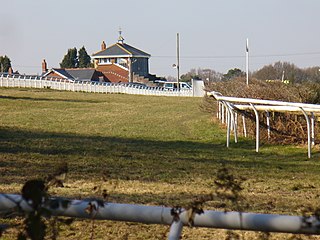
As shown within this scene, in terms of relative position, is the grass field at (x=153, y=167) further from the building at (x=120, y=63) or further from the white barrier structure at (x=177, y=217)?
the building at (x=120, y=63)

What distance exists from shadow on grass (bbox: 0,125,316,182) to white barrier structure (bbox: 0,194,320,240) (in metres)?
6.44

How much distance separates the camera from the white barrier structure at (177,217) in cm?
273

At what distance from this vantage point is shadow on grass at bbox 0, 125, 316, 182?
10.3 meters

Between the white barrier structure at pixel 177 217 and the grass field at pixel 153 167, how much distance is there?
826 millimetres

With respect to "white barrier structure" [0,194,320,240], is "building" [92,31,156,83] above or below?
above

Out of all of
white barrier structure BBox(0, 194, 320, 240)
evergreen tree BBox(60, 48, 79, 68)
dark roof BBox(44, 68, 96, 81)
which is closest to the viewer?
white barrier structure BBox(0, 194, 320, 240)

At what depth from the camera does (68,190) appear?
8.17 metres

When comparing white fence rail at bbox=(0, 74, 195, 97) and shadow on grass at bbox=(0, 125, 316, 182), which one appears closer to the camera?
shadow on grass at bbox=(0, 125, 316, 182)

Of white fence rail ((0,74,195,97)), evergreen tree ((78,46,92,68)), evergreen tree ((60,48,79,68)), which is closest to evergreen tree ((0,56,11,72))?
evergreen tree ((60,48,79,68))

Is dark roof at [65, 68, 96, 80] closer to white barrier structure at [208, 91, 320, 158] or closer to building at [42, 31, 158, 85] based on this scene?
building at [42, 31, 158, 85]

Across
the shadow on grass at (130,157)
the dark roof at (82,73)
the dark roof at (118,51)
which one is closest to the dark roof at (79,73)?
the dark roof at (82,73)

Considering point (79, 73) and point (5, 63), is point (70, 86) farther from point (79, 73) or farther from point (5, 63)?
point (5, 63)

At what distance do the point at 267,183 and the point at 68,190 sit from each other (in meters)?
2.70

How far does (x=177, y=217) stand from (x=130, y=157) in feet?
32.0
